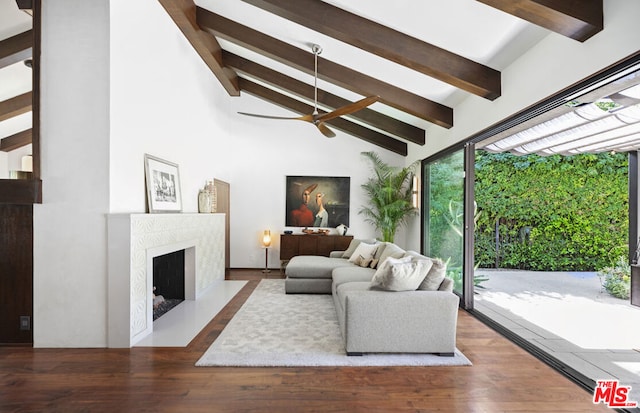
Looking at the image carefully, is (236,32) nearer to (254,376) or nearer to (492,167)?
(254,376)

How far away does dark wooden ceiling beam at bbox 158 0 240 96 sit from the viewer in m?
4.04

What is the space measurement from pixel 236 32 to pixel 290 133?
3.14 meters

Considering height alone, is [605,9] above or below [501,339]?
above

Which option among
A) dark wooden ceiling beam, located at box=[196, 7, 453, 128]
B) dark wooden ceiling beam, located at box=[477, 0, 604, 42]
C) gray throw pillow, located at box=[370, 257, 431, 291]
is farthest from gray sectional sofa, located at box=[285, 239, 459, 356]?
dark wooden ceiling beam, located at box=[196, 7, 453, 128]

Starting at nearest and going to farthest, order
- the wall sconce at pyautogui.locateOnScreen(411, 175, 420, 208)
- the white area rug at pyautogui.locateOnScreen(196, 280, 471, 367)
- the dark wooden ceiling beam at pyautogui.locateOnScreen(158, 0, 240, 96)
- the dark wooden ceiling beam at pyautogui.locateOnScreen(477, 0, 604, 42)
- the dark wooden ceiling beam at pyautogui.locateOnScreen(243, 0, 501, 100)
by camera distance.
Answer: the dark wooden ceiling beam at pyautogui.locateOnScreen(477, 0, 604, 42) < the white area rug at pyautogui.locateOnScreen(196, 280, 471, 367) < the dark wooden ceiling beam at pyautogui.locateOnScreen(243, 0, 501, 100) < the dark wooden ceiling beam at pyautogui.locateOnScreen(158, 0, 240, 96) < the wall sconce at pyautogui.locateOnScreen(411, 175, 420, 208)

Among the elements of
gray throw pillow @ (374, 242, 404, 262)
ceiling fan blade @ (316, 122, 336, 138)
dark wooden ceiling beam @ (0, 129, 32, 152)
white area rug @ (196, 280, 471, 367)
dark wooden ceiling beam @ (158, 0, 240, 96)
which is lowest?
white area rug @ (196, 280, 471, 367)

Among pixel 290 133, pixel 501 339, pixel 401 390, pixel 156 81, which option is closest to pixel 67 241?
pixel 156 81

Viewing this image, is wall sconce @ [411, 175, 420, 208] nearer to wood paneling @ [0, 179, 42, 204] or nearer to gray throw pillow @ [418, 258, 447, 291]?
gray throw pillow @ [418, 258, 447, 291]

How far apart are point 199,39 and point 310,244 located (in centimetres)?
422

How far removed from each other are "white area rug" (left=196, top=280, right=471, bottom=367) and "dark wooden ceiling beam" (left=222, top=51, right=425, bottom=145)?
345cm

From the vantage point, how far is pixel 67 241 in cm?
310

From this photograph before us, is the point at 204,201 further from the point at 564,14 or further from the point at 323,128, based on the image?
the point at 564,14

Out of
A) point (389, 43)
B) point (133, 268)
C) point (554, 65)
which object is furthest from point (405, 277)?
point (133, 268)

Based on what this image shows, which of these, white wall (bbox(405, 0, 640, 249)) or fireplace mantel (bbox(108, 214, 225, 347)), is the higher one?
white wall (bbox(405, 0, 640, 249))
